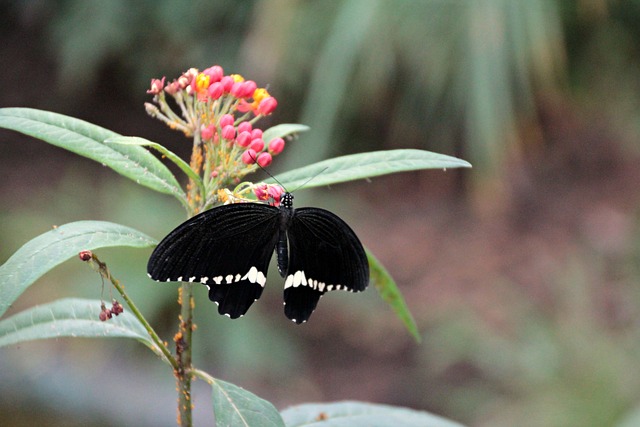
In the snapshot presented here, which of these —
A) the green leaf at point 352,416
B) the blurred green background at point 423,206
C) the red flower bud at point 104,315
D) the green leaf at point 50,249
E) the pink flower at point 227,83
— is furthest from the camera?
the blurred green background at point 423,206

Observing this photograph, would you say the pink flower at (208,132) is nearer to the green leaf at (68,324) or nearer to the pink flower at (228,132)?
the pink flower at (228,132)

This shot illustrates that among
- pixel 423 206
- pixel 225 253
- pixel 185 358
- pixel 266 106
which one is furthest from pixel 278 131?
pixel 423 206

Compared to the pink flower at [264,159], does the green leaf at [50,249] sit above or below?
below

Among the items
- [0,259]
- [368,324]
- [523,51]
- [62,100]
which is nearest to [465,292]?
[368,324]

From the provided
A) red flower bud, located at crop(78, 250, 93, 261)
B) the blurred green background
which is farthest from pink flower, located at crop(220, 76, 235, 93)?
the blurred green background

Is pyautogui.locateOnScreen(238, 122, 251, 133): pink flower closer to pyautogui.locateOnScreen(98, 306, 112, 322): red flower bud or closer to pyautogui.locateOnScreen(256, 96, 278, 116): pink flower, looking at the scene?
pyautogui.locateOnScreen(256, 96, 278, 116): pink flower

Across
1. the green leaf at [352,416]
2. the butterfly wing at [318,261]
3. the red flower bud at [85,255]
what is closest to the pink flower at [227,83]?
the butterfly wing at [318,261]

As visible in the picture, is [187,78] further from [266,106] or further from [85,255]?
[85,255]
